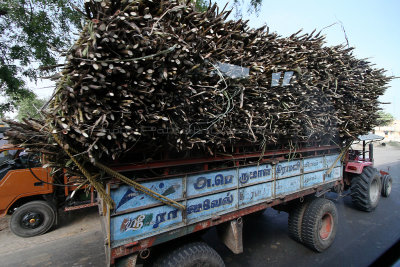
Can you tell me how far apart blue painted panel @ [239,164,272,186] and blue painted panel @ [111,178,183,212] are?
0.97 meters

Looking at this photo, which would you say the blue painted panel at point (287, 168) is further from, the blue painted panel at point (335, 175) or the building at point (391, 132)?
the building at point (391, 132)

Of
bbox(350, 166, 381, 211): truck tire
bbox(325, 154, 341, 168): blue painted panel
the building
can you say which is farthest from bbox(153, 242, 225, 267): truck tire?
the building

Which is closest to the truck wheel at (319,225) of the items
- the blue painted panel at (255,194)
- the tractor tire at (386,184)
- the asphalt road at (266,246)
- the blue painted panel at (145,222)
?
the asphalt road at (266,246)

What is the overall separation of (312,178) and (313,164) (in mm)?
271

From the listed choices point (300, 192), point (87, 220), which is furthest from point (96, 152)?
point (87, 220)

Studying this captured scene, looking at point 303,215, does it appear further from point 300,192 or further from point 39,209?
point 39,209

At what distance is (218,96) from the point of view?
2332mm

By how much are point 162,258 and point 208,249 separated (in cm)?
55

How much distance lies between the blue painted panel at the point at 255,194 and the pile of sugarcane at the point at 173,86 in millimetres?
715

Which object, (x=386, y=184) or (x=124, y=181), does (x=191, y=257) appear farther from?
(x=386, y=184)

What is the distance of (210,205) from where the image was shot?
2500mm

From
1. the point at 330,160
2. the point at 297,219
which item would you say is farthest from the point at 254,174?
the point at 330,160

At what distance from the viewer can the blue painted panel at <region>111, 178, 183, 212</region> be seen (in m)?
1.92

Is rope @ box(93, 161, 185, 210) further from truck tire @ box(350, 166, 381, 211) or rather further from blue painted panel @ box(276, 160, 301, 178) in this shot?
truck tire @ box(350, 166, 381, 211)
